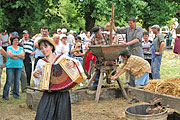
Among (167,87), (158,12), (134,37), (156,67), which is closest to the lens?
(167,87)

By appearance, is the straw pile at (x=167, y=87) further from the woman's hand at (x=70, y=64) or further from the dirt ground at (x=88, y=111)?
the dirt ground at (x=88, y=111)

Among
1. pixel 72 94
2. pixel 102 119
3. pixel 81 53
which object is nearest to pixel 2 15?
pixel 81 53

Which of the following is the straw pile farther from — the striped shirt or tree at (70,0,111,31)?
tree at (70,0,111,31)

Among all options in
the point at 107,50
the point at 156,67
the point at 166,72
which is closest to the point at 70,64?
the point at 107,50

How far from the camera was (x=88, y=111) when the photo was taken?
7.73 metres

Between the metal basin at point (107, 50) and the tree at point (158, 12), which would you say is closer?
the metal basin at point (107, 50)

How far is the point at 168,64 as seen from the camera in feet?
55.3

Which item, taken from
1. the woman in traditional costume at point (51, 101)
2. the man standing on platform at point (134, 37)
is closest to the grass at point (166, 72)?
the man standing on platform at point (134, 37)

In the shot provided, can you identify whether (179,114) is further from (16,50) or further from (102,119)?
(16,50)

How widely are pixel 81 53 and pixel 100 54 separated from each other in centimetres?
353

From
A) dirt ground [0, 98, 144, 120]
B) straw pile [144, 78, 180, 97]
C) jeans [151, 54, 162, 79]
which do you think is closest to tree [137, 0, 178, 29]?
jeans [151, 54, 162, 79]

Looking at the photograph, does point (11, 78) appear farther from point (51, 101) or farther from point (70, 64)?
point (70, 64)

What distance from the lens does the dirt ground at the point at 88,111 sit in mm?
7148

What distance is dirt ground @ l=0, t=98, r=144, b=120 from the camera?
281 inches
